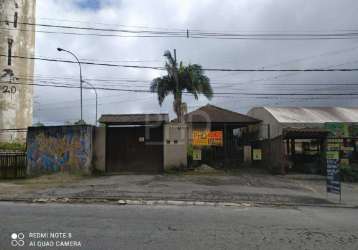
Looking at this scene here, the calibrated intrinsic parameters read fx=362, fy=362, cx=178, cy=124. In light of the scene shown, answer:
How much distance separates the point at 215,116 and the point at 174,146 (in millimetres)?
7998

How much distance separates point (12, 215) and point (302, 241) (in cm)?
676

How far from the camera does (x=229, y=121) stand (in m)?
26.2

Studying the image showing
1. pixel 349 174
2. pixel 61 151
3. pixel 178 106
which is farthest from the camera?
pixel 178 106

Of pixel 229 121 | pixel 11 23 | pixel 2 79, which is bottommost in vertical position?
pixel 229 121

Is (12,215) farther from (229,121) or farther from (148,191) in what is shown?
(229,121)

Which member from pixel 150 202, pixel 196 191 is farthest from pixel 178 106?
pixel 150 202

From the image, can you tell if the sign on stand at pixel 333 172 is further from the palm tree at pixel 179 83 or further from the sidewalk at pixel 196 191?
the palm tree at pixel 179 83

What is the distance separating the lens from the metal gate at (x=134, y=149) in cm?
2122

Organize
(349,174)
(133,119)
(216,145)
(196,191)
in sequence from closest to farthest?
(196,191), (349,174), (133,119), (216,145)

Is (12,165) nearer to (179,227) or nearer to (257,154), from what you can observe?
(257,154)

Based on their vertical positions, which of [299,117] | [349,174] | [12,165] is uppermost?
[299,117]

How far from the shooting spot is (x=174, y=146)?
20984 millimetres

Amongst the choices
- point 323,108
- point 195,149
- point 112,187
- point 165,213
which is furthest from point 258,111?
point 165,213

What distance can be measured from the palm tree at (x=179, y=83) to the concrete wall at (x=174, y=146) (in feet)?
24.4
